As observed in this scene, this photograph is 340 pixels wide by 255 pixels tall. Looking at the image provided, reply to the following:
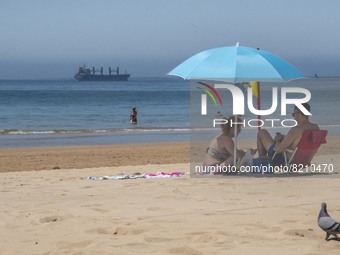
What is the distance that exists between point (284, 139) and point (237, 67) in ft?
3.94

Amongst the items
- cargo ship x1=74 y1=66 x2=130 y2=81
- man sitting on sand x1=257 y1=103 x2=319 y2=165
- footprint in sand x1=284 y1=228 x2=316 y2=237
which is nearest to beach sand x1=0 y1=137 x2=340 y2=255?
footprint in sand x1=284 y1=228 x2=316 y2=237

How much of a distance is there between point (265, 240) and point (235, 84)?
503 cm

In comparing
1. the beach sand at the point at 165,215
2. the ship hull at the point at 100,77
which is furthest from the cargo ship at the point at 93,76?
the beach sand at the point at 165,215

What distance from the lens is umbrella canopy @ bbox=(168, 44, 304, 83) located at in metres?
9.80

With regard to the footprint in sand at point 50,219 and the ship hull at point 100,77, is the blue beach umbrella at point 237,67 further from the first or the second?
the ship hull at point 100,77

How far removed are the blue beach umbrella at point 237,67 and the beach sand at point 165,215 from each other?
139 centimetres

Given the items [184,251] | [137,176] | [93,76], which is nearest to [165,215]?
[184,251]

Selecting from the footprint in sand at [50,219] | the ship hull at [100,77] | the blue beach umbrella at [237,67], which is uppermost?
the blue beach umbrella at [237,67]

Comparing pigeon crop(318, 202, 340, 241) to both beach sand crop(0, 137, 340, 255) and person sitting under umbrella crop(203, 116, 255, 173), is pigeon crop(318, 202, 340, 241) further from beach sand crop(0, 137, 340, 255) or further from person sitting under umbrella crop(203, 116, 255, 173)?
person sitting under umbrella crop(203, 116, 255, 173)

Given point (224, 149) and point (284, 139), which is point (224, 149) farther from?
point (284, 139)

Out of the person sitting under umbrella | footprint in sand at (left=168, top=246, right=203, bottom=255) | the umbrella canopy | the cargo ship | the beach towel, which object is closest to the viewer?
footprint in sand at (left=168, top=246, right=203, bottom=255)

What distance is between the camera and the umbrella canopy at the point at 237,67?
9.80m

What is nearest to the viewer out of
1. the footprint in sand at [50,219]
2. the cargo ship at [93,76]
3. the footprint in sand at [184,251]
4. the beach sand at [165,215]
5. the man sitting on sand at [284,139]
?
the footprint in sand at [184,251]

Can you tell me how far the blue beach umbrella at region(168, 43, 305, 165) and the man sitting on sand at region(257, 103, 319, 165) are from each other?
58cm
